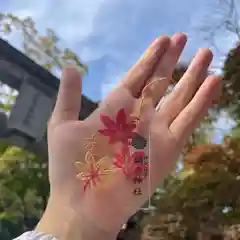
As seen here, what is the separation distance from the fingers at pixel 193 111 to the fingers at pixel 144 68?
57mm

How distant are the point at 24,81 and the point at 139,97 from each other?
275mm

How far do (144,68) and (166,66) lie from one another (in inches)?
1.0

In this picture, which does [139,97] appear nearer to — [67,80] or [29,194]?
[67,80]

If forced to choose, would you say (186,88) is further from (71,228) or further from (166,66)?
(71,228)

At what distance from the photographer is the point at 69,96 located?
44cm

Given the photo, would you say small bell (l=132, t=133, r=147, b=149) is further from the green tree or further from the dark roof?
the green tree

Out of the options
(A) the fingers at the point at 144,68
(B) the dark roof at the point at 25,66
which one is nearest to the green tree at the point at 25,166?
(B) the dark roof at the point at 25,66

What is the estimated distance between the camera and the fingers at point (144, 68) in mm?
475

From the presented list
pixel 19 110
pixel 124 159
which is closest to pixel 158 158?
pixel 124 159

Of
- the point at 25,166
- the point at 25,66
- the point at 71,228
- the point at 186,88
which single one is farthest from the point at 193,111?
the point at 25,166

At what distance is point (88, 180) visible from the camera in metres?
0.42

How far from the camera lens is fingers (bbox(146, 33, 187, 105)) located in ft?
1.54

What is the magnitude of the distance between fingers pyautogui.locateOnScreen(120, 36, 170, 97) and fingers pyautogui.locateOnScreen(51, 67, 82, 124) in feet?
0.20

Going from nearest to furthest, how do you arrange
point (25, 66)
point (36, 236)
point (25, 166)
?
point (36, 236)
point (25, 66)
point (25, 166)
